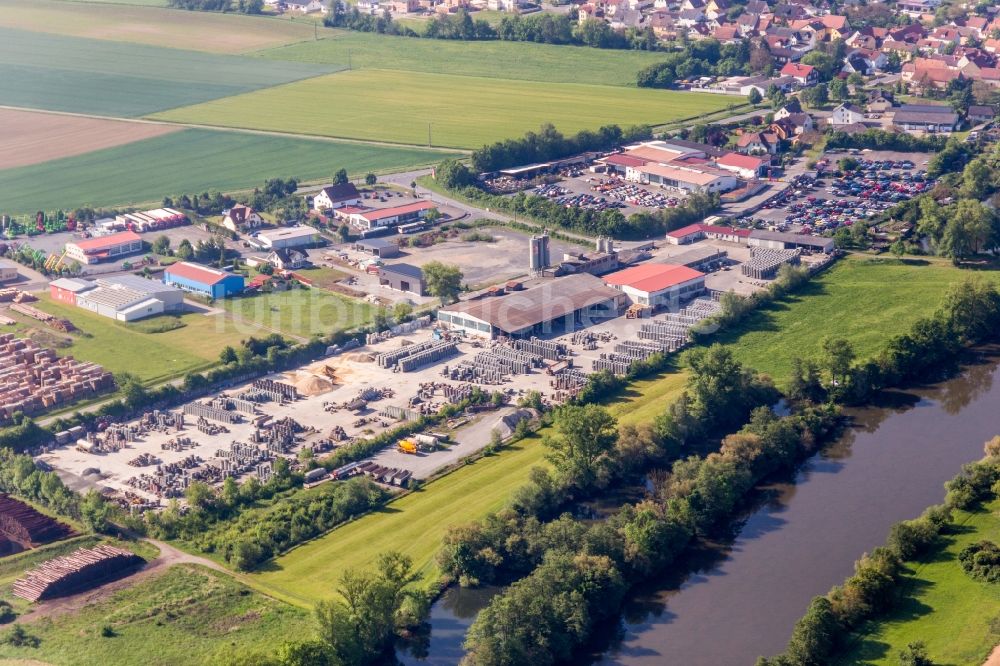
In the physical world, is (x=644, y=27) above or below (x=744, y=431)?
above

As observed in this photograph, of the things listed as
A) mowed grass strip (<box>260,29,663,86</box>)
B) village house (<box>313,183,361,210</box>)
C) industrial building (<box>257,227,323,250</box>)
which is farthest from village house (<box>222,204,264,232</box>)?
mowed grass strip (<box>260,29,663,86</box>)

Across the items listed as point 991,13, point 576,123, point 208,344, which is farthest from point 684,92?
point 208,344

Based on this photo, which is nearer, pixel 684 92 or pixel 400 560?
pixel 400 560

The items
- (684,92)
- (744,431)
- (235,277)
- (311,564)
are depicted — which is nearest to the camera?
(311,564)

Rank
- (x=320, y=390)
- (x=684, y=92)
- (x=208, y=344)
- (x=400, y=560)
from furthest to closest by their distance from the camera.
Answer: (x=684, y=92)
(x=208, y=344)
(x=320, y=390)
(x=400, y=560)

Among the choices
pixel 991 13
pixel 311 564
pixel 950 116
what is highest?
pixel 991 13

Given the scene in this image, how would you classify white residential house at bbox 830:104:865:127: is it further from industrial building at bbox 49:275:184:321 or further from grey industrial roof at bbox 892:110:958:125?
industrial building at bbox 49:275:184:321

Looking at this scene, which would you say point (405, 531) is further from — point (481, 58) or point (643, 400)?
point (481, 58)

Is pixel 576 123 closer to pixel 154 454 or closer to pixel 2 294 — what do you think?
pixel 2 294
